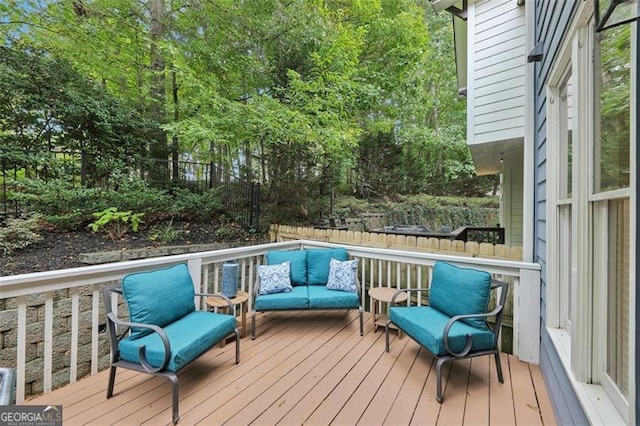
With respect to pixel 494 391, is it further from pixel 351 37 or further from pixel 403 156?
pixel 403 156

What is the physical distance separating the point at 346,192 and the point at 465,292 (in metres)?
9.20

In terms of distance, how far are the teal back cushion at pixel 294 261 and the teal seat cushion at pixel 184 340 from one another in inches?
45.7

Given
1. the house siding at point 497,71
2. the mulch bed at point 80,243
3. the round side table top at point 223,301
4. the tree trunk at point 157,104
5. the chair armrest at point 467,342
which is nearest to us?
the chair armrest at point 467,342

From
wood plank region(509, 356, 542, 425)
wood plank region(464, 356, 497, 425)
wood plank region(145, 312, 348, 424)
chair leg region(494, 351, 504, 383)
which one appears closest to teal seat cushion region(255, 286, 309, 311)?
wood plank region(145, 312, 348, 424)

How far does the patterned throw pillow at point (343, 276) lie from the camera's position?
3391mm

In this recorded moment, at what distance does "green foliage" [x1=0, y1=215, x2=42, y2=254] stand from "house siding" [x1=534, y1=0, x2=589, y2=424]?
5696 mm

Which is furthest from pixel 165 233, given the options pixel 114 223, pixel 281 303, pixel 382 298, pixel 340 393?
pixel 340 393

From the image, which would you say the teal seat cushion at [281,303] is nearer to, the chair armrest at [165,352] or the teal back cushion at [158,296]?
the teal back cushion at [158,296]

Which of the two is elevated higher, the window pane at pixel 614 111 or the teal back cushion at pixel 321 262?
the window pane at pixel 614 111

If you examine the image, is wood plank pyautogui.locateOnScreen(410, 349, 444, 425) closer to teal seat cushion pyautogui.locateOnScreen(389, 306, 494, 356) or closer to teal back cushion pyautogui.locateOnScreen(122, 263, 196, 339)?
teal seat cushion pyautogui.locateOnScreen(389, 306, 494, 356)

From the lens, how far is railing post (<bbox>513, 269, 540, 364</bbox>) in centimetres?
255

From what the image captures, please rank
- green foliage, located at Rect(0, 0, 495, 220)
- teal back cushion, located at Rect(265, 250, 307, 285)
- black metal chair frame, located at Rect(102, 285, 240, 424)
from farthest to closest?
1. green foliage, located at Rect(0, 0, 495, 220)
2. teal back cushion, located at Rect(265, 250, 307, 285)
3. black metal chair frame, located at Rect(102, 285, 240, 424)

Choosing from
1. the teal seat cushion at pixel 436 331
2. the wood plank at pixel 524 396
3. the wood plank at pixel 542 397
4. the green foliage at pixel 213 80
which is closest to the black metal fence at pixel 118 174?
the green foliage at pixel 213 80

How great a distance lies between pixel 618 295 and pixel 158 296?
2.80 meters
